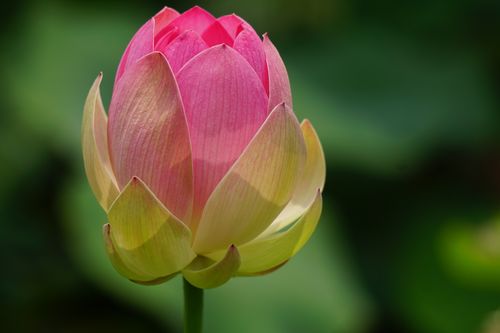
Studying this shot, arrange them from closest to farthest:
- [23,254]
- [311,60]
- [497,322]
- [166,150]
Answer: [166,150], [497,322], [23,254], [311,60]

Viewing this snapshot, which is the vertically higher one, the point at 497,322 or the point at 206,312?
the point at 497,322

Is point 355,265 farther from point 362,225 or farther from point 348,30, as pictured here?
point 348,30

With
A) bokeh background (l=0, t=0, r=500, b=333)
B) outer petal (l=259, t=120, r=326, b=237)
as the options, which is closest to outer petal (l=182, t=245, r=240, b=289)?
outer petal (l=259, t=120, r=326, b=237)

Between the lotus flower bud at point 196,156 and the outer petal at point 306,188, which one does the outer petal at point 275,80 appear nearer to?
the lotus flower bud at point 196,156

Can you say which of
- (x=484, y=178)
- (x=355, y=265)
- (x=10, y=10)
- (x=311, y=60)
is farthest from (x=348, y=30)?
(x=10, y=10)

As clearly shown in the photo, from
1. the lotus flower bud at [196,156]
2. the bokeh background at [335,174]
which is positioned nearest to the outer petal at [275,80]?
the lotus flower bud at [196,156]

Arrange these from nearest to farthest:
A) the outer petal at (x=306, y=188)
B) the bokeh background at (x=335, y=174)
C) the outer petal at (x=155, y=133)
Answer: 1. the outer petal at (x=155, y=133)
2. the outer petal at (x=306, y=188)
3. the bokeh background at (x=335, y=174)

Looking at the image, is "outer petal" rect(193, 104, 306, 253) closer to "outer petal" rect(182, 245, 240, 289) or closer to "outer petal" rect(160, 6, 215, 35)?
"outer petal" rect(182, 245, 240, 289)
